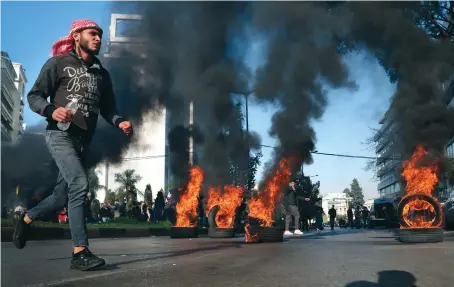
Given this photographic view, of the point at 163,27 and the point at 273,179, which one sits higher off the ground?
the point at 163,27

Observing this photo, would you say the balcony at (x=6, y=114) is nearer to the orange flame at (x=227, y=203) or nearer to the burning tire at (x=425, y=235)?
the orange flame at (x=227, y=203)

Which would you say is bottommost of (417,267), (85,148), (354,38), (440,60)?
(417,267)

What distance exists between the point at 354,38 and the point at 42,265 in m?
11.5

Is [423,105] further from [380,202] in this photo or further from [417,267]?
[380,202]

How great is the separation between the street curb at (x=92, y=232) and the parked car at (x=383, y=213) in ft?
42.0

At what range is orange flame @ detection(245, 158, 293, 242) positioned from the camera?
8.89m

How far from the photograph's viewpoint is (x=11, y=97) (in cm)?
8769

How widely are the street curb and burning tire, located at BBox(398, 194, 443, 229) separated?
21.1 feet

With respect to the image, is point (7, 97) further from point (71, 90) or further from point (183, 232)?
point (71, 90)

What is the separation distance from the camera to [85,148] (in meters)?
3.75

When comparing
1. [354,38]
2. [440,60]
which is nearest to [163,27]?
[354,38]

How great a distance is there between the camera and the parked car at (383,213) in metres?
24.8

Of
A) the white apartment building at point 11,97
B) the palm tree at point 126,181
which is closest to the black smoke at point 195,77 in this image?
the palm tree at point 126,181

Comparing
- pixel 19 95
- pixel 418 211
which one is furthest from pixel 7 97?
pixel 418 211
